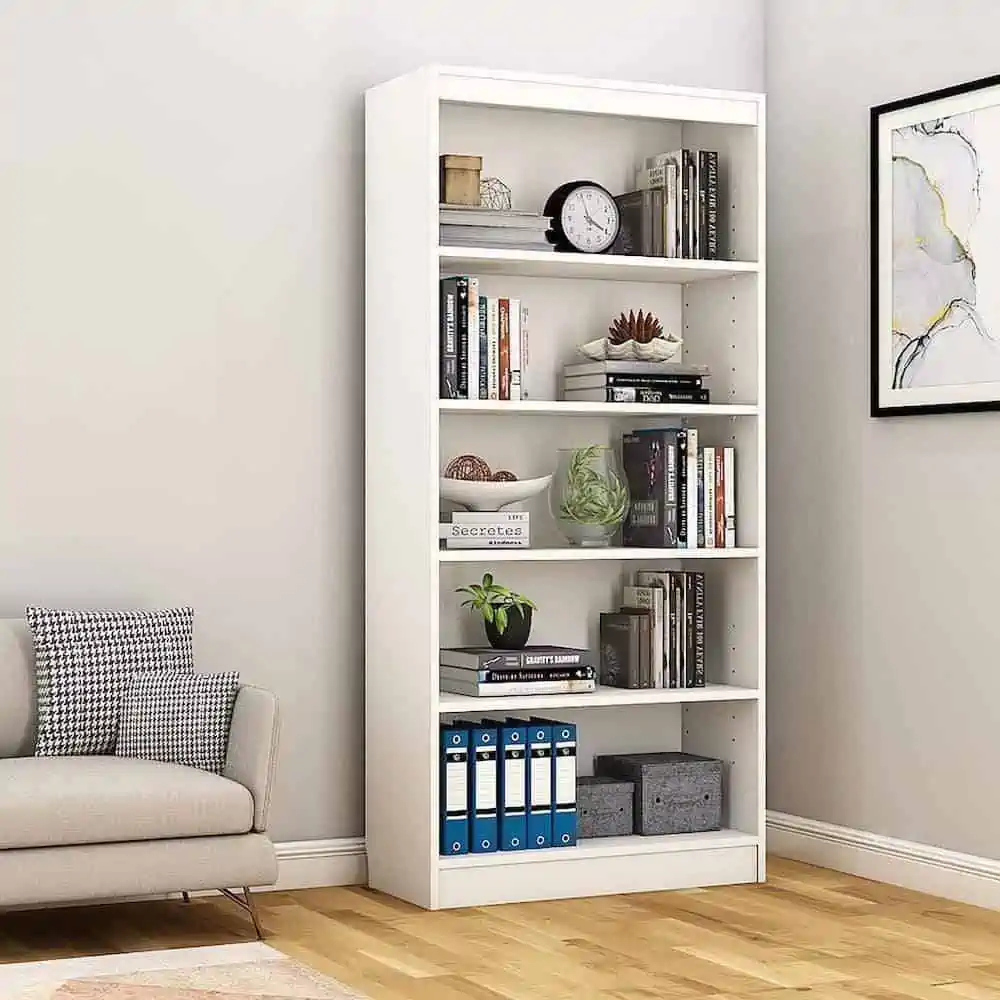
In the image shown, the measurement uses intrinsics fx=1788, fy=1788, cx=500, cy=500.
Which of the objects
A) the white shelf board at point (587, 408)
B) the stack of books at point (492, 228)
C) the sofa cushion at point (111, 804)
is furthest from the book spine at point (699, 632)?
the sofa cushion at point (111, 804)

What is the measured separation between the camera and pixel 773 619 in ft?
17.6

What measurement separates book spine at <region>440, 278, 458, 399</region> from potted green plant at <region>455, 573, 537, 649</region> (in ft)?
1.82

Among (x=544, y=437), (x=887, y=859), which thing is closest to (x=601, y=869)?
(x=887, y=859)

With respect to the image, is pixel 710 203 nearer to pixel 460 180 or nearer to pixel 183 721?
pixel 460 180

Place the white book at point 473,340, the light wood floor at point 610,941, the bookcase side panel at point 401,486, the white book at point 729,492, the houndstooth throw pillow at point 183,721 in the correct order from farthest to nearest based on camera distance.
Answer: the white book at point 729,492 → the white book at point 473,340 → the bookcase side panel at point 401,486 → the houndstooth throw pillow at point 183,721 → the light wood floor at point 610,941

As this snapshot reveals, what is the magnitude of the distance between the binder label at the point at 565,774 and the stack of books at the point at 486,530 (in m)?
0.55

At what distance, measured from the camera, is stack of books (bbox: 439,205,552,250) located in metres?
4.64

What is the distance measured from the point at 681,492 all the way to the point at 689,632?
1.28 ft

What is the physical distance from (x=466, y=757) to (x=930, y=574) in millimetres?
1328

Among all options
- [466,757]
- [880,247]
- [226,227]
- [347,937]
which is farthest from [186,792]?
[880,247]

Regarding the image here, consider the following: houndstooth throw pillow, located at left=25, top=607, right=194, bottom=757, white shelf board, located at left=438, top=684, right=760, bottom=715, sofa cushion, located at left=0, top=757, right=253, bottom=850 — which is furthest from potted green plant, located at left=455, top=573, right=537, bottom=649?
sofa cushion, located at left=0, top=757, right=253, bottom=850

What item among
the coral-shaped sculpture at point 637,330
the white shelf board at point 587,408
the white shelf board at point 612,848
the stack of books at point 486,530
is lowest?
the white shelf board at point 612,848

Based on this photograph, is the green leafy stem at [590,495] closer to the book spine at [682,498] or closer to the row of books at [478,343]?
the book spine at [682,498]

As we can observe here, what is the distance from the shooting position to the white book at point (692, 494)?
16.0 ft
